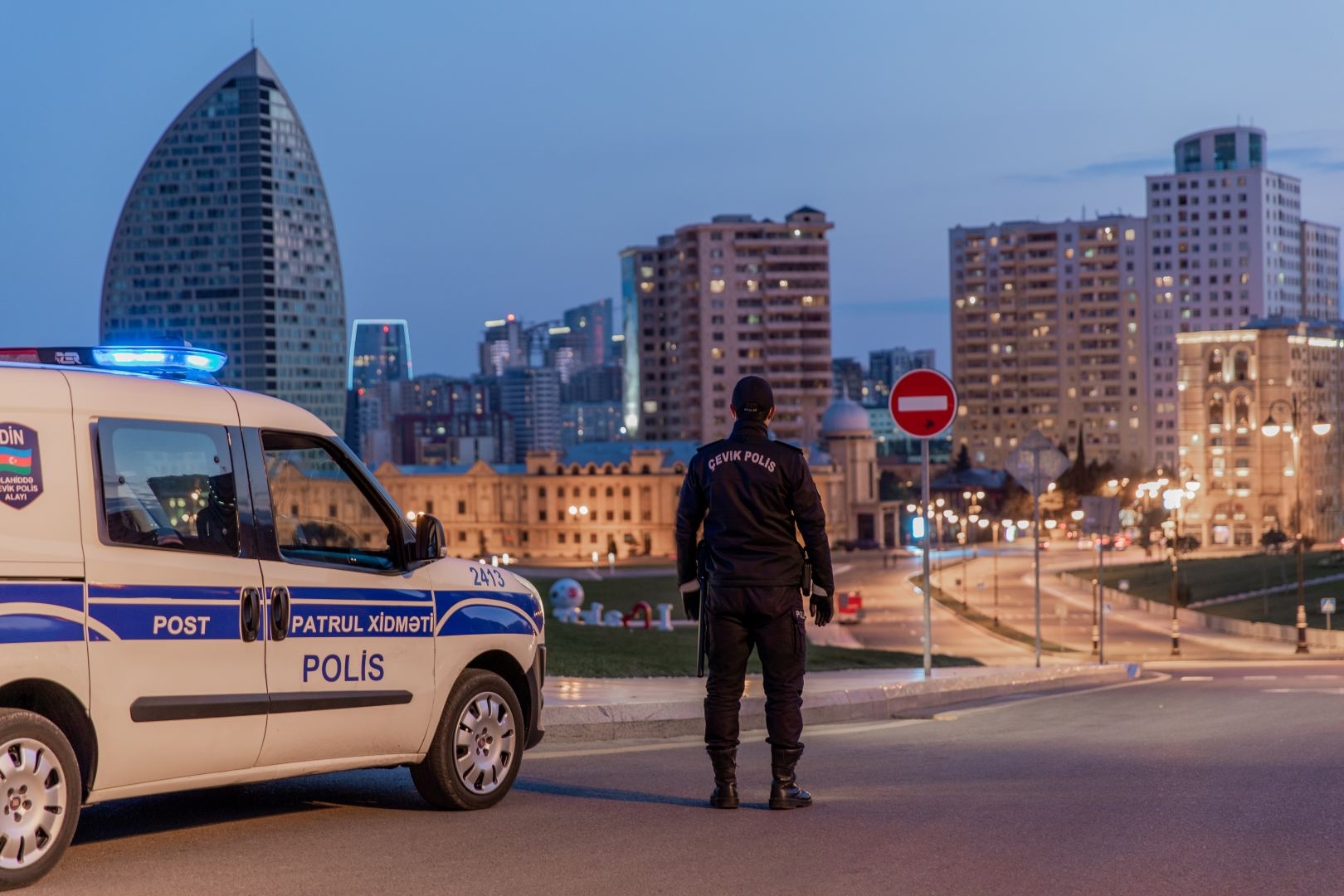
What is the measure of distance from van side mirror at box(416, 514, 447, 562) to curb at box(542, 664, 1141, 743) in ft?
11.5

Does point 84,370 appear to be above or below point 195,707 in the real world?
above

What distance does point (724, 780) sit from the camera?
870 centimetres

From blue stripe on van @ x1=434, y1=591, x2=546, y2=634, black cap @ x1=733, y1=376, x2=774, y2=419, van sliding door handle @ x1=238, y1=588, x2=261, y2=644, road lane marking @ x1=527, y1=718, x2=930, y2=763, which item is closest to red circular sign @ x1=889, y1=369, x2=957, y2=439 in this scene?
road lane marking @ x1=527, y1=718, x2=930, y2=763

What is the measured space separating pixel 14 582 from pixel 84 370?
108 cm

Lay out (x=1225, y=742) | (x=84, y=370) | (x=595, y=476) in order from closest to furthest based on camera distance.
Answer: (x=84, y=370)
(x=1225, y=742)
(x=595, y=476)

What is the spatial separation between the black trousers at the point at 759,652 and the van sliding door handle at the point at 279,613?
6.78ft

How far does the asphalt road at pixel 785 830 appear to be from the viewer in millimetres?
6996

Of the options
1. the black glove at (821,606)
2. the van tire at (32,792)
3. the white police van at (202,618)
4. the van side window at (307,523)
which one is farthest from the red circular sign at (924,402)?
the van tire at (32,792)

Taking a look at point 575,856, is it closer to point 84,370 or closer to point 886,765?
point 84,370

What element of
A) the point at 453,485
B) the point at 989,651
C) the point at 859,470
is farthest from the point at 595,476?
the point at 989,651

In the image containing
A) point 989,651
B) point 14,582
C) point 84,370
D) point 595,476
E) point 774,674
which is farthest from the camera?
point 595,476

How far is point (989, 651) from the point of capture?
68312mm

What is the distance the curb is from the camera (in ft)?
40.1

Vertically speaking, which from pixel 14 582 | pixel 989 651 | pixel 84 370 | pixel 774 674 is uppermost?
pixel 84 370
